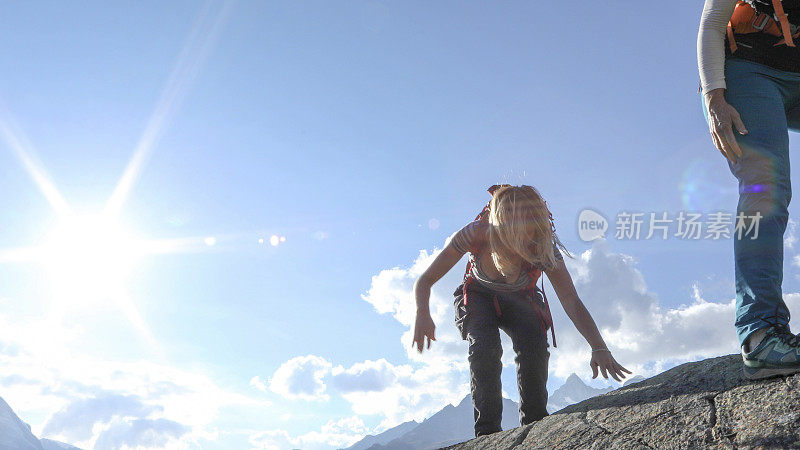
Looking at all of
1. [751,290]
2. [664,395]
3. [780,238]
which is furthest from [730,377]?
[780,238]

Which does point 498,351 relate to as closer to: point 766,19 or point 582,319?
point 582,319

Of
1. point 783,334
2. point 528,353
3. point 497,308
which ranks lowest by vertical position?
point 783,334

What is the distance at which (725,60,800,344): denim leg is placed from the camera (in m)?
2.86

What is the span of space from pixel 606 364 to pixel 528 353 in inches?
25.2

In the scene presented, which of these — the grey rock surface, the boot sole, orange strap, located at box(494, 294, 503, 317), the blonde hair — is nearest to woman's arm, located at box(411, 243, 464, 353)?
the blonde hair

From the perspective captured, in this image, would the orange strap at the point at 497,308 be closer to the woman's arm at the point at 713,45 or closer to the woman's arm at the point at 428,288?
the woman's arm at the point at 428,288

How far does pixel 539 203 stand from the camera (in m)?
4.61

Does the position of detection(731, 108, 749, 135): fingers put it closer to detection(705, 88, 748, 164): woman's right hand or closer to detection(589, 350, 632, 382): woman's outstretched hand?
detection(705, 88, 748, 164): woman's right hand

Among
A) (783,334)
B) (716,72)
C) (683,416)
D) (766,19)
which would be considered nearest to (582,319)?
(683,416)

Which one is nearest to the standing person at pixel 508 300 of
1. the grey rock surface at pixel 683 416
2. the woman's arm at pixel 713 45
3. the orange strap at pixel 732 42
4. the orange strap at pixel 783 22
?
the grey rock surface at pixel 683 416

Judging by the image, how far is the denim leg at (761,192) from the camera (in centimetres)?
286

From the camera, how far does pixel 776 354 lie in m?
2.74

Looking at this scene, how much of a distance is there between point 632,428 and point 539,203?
2.10 metres

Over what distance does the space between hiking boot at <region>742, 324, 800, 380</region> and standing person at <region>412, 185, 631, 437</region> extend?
1.41 metres
